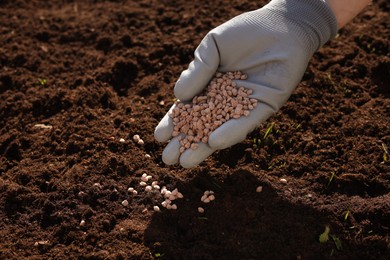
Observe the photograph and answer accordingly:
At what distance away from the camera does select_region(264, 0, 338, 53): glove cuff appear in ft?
9.64

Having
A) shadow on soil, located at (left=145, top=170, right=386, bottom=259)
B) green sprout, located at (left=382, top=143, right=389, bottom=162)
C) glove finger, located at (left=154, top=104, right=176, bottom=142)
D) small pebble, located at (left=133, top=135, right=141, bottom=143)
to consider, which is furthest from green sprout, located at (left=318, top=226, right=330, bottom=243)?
small pebble, located at (left=133, top=135, right=141, bottom=143)

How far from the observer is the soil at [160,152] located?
2555mm

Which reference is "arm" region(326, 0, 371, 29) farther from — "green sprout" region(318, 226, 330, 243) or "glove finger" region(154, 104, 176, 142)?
"green sprout" region(318, 226, 330, 243)

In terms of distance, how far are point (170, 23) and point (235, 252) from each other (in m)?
2.04

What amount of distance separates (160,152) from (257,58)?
30.3 inches

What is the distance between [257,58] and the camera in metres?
2.88

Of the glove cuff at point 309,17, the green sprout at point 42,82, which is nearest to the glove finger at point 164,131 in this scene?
the glove cuff at point 309,17

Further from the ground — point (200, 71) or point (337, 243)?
point (200, 71)

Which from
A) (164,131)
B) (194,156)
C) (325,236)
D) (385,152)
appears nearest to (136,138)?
(164,131)

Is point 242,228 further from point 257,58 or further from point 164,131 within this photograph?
point 257,58

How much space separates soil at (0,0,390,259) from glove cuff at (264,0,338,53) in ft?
1.34

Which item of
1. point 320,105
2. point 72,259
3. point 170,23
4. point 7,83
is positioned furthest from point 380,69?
point 7,83

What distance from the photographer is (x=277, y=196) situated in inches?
106

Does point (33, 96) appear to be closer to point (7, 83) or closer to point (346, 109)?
point (7, 83)
